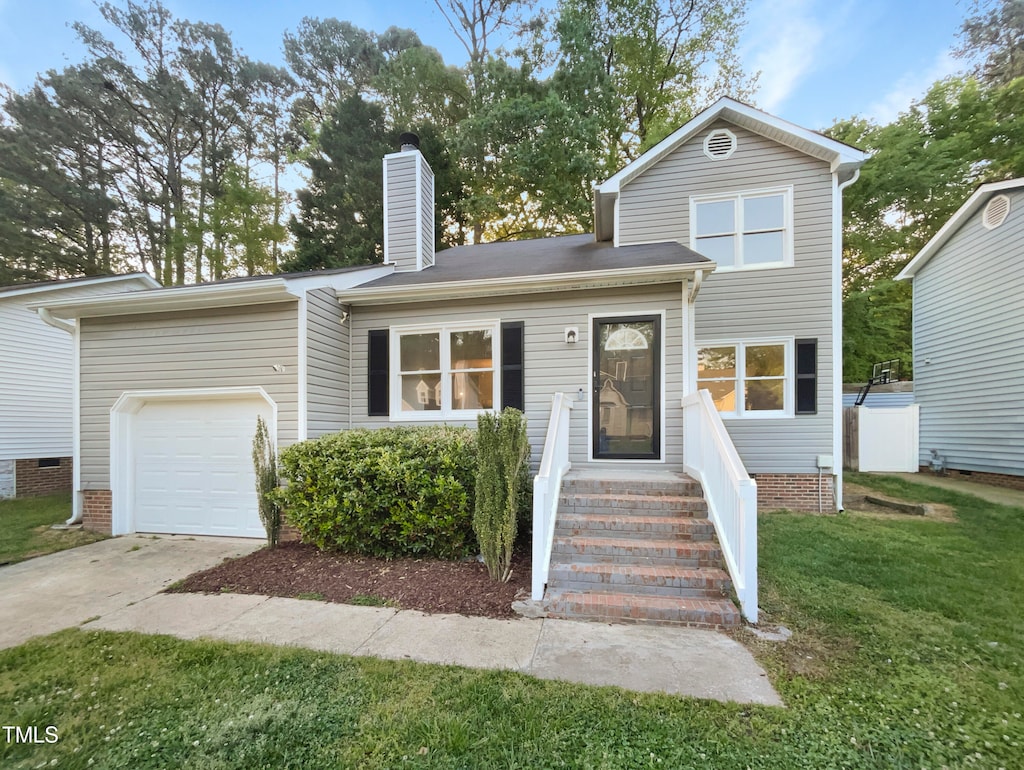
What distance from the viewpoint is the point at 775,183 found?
7172 mm

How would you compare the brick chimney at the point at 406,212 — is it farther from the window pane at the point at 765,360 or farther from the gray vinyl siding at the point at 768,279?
the window pane at the point at 765,360

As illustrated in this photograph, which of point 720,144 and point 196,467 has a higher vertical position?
point 720,144

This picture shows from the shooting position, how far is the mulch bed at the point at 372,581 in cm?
362

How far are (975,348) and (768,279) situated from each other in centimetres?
592

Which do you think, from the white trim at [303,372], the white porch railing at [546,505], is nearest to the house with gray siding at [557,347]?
the white trim at [303,372]

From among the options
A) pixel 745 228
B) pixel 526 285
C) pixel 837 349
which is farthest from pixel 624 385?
pixel 837 349

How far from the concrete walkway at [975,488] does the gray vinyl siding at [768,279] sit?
2.89 m

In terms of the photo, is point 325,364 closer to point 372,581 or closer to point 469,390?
point 469,390

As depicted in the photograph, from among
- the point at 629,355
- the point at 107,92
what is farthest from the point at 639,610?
the point at 107,92

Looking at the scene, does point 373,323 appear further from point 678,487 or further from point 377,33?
point 377,33

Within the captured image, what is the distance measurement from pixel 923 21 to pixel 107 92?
26.2 m

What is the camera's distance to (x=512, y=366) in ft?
20.2

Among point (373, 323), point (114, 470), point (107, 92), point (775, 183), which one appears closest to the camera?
point (114, 470)

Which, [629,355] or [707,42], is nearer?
[629,355]
